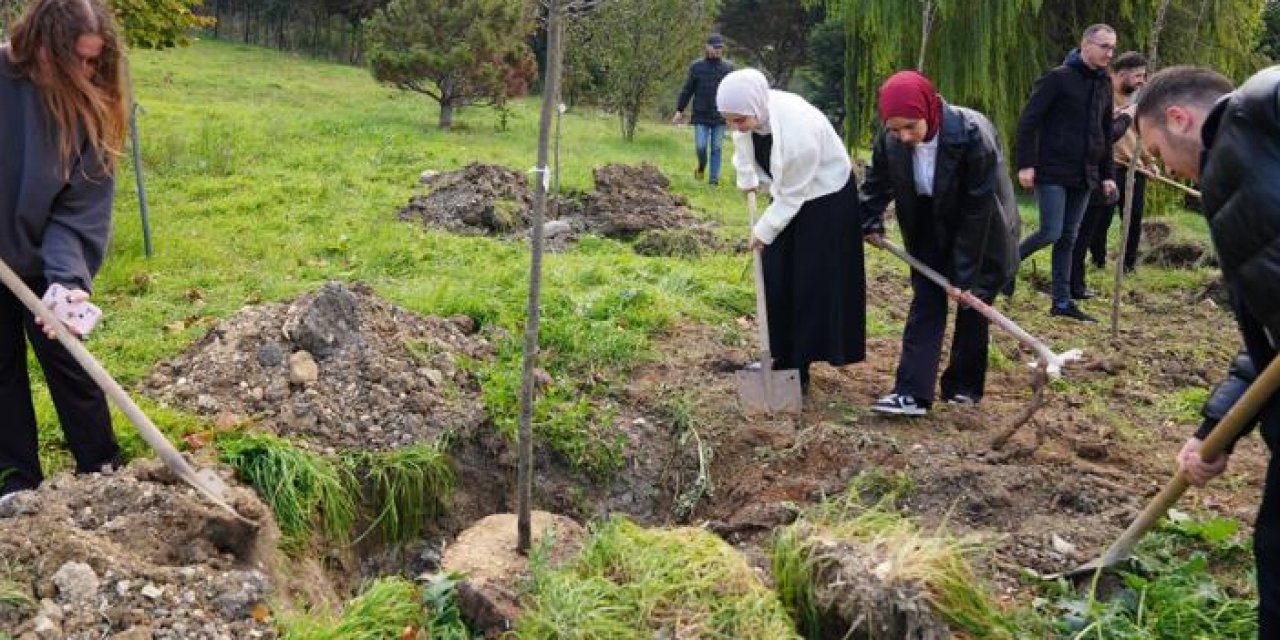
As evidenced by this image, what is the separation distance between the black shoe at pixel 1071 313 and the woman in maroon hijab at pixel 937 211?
246cm

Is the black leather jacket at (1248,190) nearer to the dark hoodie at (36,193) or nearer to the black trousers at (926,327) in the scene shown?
the black trousers at (926,327)

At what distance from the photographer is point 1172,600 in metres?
3.09

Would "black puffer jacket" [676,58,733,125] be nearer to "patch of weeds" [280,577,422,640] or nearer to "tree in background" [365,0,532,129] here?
"tree in background" [365,0,532,129]

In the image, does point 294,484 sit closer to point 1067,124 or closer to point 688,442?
point 688,442

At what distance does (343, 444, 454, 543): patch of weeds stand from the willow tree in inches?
316

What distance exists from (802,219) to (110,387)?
311 cm

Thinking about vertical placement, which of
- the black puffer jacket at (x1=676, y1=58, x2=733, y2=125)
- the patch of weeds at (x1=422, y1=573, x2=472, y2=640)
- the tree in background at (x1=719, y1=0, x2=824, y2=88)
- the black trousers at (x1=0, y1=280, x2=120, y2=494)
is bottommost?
the patch of weeds at (x1=422, y1=573, x2=472, y2=640)

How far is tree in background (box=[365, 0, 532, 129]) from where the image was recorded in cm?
1650

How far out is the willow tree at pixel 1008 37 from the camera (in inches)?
427

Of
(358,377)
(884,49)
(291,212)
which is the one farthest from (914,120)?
(884,49)

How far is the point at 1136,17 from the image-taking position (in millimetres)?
11266

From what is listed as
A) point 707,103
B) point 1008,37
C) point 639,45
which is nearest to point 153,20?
point 707,103

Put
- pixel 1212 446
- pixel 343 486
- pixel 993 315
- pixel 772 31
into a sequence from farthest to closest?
pixel 772 31
pixel 993 315
pixel 343 486
pixel 1212 446

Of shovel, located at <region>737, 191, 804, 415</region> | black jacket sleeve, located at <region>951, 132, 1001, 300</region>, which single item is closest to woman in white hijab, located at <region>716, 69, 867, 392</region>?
shovel, located at <region>737, 191, 804, 415</region>
